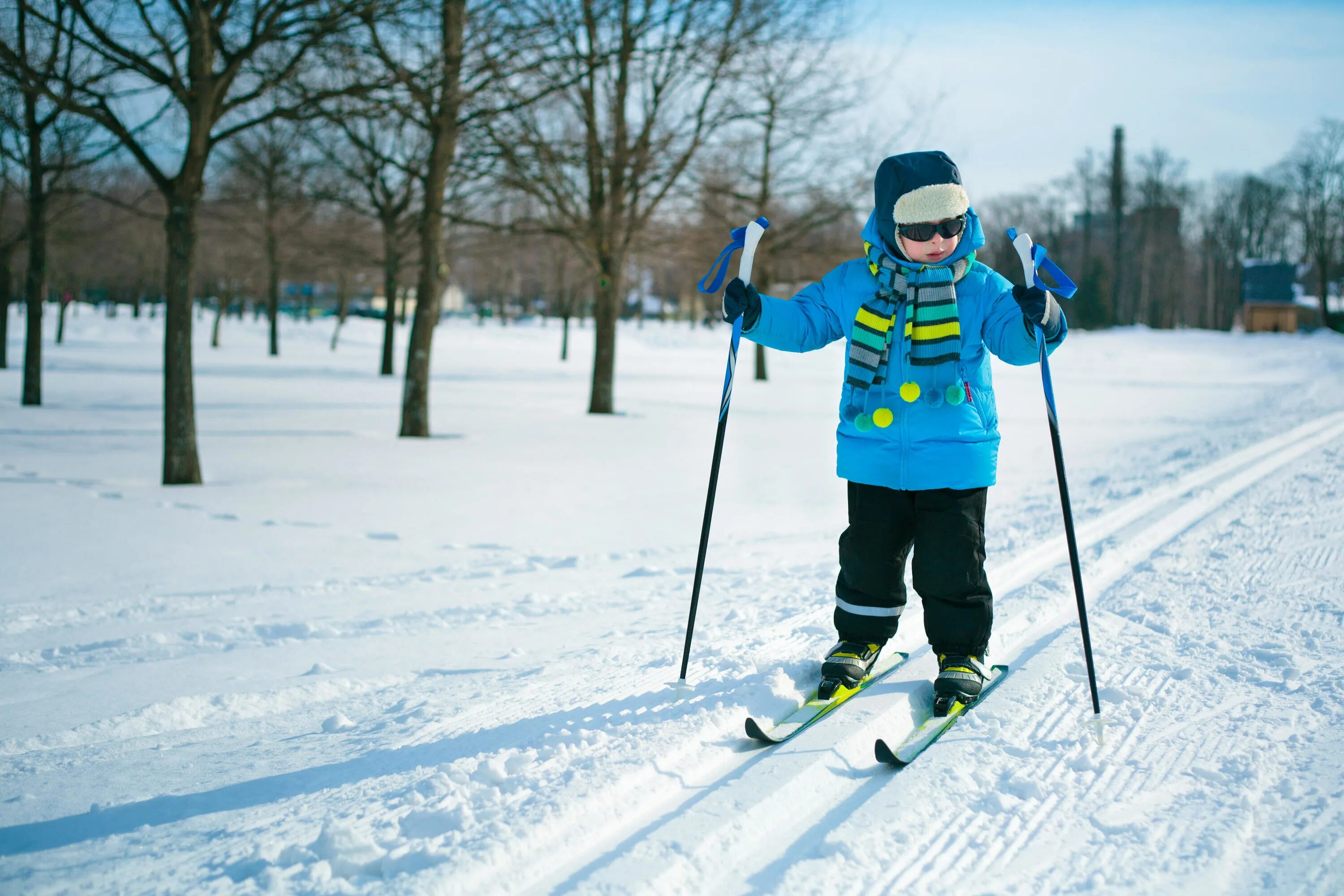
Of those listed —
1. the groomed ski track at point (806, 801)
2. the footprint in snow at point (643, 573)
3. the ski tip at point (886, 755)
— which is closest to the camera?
the groomed ski track at point (806, 801)

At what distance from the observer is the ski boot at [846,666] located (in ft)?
10.2

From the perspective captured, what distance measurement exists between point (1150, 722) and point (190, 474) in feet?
26.4

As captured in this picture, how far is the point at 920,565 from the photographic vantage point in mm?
3113

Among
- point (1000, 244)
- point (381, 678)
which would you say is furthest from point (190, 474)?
point (1000, 244)

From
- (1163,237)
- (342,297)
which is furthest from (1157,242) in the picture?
(342,297)

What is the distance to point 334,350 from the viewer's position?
35.6 metres

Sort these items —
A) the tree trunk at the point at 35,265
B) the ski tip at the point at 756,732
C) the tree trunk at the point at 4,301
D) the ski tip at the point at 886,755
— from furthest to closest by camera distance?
the tree trunk at the point at 4,301, the tree trunk at the point at 35,265, the ski tip at the point at 756,732, the ski tip at the point at 886,755

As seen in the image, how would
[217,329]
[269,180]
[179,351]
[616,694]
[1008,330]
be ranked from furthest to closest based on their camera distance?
1. [217,329]
2. [269,180]
3. [179,351]
4. [616,694]
5. [1008,330]

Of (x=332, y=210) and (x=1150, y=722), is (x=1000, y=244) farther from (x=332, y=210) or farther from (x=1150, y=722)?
(x=1150, y=722)

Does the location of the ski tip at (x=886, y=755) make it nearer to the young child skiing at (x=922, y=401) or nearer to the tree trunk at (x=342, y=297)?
the young child skiing at (x=922, y=401)

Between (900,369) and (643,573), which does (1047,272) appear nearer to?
(900,369)

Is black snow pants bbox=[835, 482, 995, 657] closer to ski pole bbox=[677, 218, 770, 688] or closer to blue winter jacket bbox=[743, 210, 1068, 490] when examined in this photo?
blue winter jacket bbox=[743, 210, 1068, 490]

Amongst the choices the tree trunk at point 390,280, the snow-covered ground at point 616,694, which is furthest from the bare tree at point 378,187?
the snow-covered ground at point 616,694

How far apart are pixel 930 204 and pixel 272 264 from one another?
2697cm
